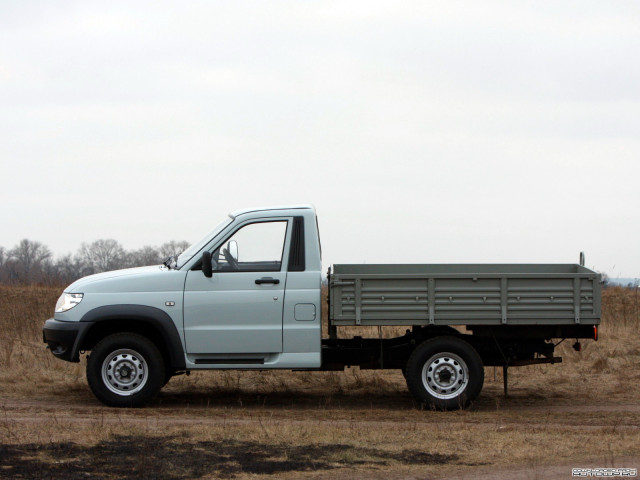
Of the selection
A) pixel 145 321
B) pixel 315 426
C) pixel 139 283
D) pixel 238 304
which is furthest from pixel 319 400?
pixel 139 283

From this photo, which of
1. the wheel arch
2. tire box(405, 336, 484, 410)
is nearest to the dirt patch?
the wheel arch

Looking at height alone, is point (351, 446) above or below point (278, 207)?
below

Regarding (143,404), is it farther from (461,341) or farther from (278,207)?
(461,341)

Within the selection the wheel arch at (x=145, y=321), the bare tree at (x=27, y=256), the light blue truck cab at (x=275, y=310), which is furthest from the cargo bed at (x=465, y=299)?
the bare tree at (x=27, y=256)

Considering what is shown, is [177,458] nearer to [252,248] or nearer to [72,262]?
[252,248]

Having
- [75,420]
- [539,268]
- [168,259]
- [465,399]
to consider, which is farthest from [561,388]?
[75,420]

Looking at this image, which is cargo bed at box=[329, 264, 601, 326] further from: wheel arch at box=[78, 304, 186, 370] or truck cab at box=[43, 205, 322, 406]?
wheel arch at box=[78, 304, 186, 370]

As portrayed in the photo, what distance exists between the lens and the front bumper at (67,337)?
10.7 meters

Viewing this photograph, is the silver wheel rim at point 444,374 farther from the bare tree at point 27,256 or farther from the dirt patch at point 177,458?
the bare tree at point 27,256

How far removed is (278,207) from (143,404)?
2865mm

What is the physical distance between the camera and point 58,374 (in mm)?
13961

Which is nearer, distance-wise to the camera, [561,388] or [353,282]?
[353,282]

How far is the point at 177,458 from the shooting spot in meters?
7.74

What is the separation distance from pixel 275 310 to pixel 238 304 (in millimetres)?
445
